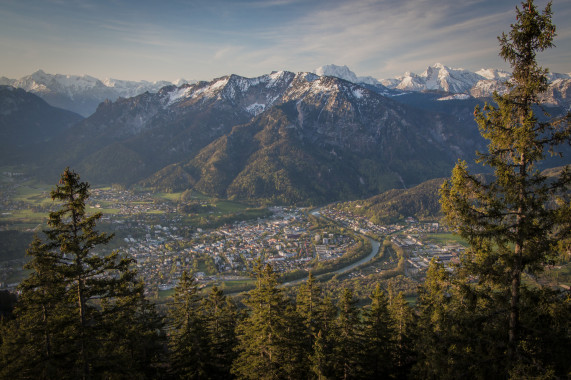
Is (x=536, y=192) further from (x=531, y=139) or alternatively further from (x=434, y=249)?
(x=434, y=249)

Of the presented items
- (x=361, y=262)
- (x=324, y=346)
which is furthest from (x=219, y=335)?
(x=361, y=262)

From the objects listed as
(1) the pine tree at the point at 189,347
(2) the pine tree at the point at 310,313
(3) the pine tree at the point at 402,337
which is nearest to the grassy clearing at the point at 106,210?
(1) the pine tree at the point at 189,347

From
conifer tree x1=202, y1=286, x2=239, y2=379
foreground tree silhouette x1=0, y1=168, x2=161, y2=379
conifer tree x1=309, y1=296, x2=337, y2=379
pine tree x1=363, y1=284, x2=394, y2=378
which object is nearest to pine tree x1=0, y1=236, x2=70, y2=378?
foreground tree silhouette x1=0, y1=168, x2=161, y2=379

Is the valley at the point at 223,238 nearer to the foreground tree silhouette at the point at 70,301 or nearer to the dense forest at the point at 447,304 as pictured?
the dense forest at the point at 447,304

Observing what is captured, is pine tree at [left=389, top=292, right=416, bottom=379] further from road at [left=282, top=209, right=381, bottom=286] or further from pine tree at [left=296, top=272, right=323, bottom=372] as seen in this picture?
road at [left=282, top=209, right=381, bottom=286]

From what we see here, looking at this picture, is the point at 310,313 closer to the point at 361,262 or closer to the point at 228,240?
the point at 361,262

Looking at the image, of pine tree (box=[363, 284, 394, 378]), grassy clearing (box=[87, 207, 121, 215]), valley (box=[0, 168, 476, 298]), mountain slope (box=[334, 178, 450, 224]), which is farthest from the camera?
mountain slope (box=[334, 178, 450, 224])
